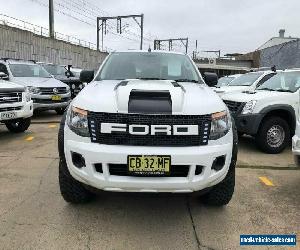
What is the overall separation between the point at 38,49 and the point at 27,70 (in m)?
13.9

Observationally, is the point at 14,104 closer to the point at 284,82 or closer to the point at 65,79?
the point at 284,82

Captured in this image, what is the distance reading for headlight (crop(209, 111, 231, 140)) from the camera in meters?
3.14

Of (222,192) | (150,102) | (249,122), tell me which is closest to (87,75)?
(150,102)

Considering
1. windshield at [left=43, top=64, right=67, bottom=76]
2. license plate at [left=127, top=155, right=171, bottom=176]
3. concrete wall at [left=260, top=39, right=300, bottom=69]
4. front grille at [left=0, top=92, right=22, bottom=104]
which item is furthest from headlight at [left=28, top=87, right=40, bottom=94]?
concrete wall at [left=260, top=39, right=300, bottom=69]

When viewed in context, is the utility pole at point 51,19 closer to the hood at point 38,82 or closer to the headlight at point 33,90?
the hood at point 38,82

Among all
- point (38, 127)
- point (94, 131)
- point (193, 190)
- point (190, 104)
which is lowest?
point (38, 127)

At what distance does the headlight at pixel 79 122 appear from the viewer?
312 centimetres

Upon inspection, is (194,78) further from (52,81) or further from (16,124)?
(52,81)

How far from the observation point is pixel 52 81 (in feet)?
37.4

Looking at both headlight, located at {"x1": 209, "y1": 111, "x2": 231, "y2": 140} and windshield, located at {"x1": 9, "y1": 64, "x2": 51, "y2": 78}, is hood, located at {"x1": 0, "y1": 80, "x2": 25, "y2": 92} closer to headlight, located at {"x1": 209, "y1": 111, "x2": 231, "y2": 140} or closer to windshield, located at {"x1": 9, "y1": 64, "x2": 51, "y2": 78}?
windshield, located at {"x1": 9, "y1": 64, "x2": 51, "y2": 78}

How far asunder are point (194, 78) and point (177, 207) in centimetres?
161

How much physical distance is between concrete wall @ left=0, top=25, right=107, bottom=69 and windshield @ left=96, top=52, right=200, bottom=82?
56.0ft

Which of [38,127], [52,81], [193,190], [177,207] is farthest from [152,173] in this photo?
[52,81]

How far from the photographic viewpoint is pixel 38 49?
24.2m
